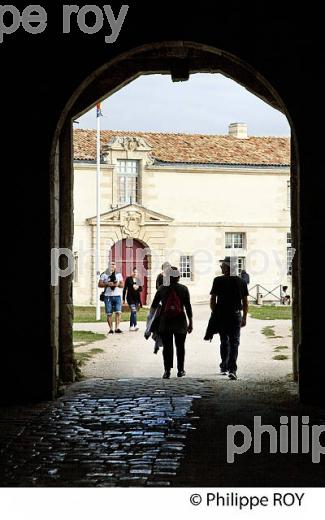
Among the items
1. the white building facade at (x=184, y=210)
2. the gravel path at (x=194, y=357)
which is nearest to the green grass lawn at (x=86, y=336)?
the gravel path at (x=194, y=357)

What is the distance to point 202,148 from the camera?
128ft

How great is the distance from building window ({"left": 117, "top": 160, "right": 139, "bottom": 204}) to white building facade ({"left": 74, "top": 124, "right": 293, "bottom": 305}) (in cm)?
4

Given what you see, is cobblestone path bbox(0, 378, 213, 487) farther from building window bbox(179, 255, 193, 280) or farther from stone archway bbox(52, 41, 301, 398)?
building window bbox(179, 255, 193, 280)

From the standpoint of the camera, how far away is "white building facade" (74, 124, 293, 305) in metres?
37.2

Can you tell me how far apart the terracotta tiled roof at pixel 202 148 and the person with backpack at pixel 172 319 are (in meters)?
26.3

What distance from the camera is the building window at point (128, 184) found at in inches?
1507

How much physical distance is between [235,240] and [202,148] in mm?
4200

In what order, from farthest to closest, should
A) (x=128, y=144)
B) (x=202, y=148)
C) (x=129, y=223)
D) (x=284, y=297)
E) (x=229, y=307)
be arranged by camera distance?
(x=202, y=148)
(x=128, y=144)
(x=129, y=223)
(x=284, y=297)
(x=229, y=307)

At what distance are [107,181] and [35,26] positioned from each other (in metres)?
29.4

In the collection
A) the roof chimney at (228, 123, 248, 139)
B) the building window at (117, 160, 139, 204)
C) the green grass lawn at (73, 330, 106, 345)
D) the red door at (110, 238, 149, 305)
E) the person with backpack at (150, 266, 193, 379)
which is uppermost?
the roof chimney at (228, 123, 248, 139)

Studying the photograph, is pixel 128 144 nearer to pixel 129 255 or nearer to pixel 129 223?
pixel 129 223

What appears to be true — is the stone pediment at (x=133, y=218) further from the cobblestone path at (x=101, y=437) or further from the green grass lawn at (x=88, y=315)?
the cobblestone path at (x=101, y=437)

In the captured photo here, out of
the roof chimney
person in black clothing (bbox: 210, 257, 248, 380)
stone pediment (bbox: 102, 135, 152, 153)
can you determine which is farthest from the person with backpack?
the roof chimney

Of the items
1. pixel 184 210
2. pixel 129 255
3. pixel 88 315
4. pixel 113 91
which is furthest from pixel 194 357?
pixel 184 210
